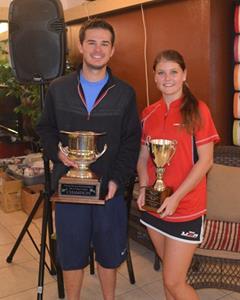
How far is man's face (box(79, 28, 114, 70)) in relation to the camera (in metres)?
1.59

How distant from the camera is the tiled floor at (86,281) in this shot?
2186 millimetres

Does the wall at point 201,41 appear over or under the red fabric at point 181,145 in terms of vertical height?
over

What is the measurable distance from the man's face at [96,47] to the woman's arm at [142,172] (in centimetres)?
42

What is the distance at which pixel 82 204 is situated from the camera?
1629 millimetres

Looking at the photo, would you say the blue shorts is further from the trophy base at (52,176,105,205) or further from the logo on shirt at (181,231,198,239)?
the logo on shirt at (181,231,198,239)

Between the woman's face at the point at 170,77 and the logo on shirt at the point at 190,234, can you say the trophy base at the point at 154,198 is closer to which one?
the logo on shirt at the point at 190,234

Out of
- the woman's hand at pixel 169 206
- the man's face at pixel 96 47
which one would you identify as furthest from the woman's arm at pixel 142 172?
the man's face at pixel 96 47

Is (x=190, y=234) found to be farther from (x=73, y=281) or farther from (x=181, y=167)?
(x=73, y=281)

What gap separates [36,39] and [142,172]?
37.6 inches

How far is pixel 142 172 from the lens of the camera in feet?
5.44

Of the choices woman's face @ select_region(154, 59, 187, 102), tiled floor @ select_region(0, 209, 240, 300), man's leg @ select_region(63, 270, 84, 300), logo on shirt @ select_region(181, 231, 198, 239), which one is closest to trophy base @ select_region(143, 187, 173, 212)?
logo on shirt @ select_region(181, 231, 198, 239)

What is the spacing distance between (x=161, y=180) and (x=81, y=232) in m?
0.45

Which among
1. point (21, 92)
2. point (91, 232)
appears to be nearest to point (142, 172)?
point (91, 232)

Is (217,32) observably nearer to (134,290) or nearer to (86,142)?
(86,142)
